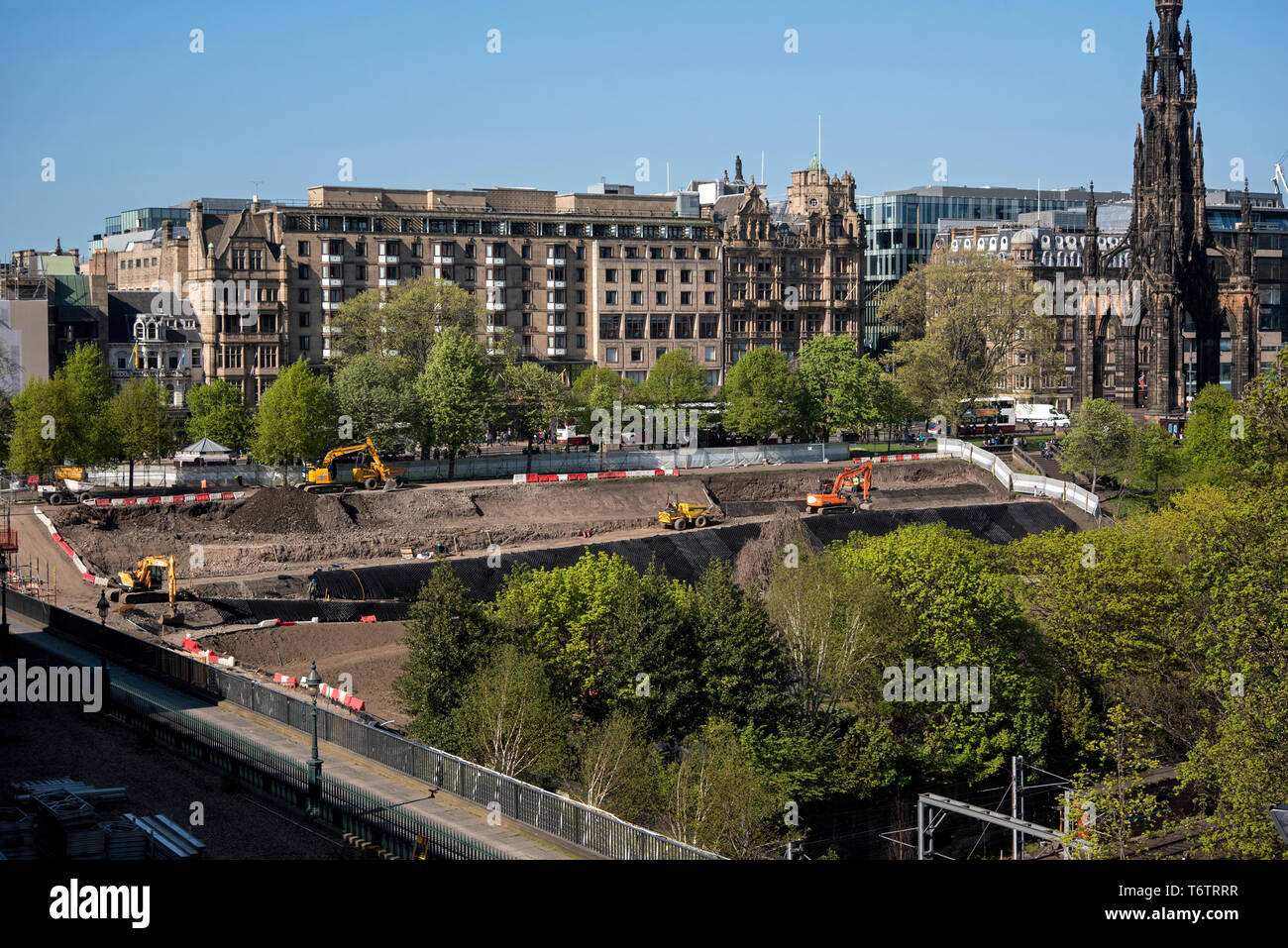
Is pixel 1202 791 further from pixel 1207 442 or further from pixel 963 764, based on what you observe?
pixel 1207 442

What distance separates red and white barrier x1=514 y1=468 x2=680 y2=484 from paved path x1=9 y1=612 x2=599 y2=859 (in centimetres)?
4700

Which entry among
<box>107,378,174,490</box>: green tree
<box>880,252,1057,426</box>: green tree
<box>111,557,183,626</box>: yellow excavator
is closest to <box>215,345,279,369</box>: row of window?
<box>107,378,174,490</box>: green tree

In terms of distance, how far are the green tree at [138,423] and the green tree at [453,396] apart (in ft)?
52.5

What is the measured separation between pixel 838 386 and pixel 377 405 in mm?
36834

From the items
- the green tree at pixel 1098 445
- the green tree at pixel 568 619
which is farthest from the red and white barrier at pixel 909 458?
the green tree at pixel 568 619

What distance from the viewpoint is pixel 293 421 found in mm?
89312

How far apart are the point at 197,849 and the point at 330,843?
109 inches

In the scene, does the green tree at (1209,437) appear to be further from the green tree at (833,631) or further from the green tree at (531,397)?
the green tree at (833,631)

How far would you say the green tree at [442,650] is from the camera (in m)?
42.9

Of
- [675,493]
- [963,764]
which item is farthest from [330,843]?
[675,493]

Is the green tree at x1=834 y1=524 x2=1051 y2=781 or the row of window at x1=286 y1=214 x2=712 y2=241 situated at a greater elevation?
the row of window at x1=286 y1=214 x2=712 y2=241

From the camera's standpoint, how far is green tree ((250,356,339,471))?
89.2 meters

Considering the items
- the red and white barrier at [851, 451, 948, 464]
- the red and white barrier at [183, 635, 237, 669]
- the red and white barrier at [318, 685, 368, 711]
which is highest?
the red and white barrier at [851, 451, 948, 464]
